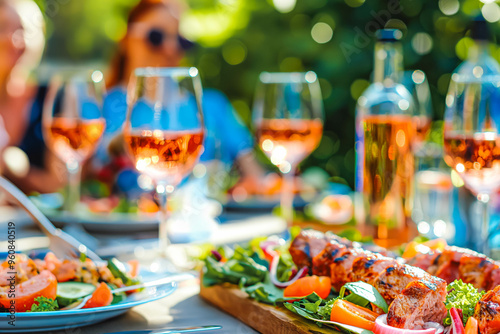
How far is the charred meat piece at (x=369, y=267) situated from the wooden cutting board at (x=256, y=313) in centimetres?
16

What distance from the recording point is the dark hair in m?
3.83

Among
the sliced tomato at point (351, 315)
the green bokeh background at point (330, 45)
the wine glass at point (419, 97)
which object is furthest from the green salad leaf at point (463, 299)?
the green bokeh background at point (330, 45)

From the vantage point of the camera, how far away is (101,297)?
1137 millimetres

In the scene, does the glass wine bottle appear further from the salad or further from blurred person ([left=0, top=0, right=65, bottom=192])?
blurred person ([left=0, top=0, right=65, bottom=192])

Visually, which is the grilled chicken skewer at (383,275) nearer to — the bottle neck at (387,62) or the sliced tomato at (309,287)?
the sliced tomato at (309,287)

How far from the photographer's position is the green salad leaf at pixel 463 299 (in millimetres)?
987

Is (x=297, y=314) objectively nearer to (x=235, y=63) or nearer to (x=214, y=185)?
(x=214, y=185)

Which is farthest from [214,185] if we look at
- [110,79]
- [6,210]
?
[110,79]

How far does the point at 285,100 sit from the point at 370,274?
3.14 feet

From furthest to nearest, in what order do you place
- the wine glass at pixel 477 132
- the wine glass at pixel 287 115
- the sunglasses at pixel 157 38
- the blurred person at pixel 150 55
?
the sunglasses at pixel 157 38 → the blurred person at pixel 150 55 → the wine glass at pixel 287 115 → the wine glass at pixel 477 132

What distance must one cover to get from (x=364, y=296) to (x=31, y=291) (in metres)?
0.57

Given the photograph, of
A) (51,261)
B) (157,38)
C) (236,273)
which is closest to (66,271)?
(51,261)

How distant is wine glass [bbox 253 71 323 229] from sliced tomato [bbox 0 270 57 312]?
3.32ft

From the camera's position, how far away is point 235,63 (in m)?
5.56
